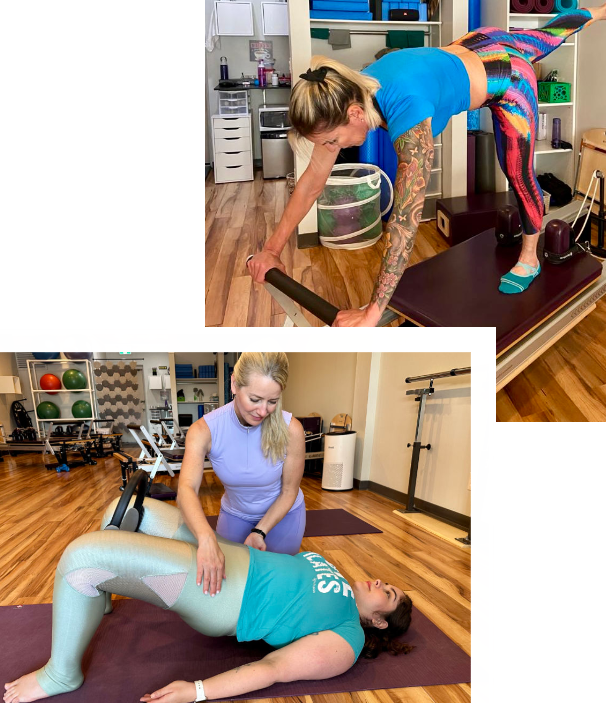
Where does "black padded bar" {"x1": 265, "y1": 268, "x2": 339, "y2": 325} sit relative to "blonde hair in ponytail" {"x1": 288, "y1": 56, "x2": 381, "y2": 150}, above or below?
below

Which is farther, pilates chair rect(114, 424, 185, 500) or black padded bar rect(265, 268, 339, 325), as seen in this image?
pilates chair rect(114, 424, 185, 500)

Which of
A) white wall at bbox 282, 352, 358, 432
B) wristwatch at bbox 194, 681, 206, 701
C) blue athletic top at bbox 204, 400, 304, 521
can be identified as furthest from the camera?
blue athletic top at bbox 204, 400, 304, 521

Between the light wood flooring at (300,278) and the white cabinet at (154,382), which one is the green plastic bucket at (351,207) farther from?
the white cabinet at (154,382)

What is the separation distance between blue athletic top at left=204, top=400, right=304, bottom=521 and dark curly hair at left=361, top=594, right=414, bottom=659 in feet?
1.28

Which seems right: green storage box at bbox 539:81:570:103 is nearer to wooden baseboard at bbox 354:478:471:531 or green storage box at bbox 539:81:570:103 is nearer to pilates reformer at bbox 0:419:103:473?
wooden baseboard at bbox 354:478:471:531

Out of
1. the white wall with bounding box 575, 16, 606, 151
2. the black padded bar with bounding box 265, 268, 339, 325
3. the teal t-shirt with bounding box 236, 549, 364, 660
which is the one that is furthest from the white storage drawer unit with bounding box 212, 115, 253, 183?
the teal t-shirt with bounding box 236, 549, 364, 660

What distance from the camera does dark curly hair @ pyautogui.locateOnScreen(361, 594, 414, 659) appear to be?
1.83 metres

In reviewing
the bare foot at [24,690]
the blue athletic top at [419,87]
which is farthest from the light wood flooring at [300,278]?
the bare foot at [24,690]

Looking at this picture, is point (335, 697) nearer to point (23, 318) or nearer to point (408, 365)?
point (408, 365)

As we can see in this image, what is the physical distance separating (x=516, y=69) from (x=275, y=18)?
523 mm

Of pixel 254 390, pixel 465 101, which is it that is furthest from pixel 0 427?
pixel 465 101

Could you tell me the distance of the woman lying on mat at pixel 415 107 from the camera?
136cm

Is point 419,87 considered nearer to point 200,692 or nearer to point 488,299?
point 488,299

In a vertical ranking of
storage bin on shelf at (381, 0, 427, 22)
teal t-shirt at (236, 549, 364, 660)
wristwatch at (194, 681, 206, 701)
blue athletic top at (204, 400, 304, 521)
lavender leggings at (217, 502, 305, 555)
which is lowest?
wristwatch at (194, 681, 206, 701)
